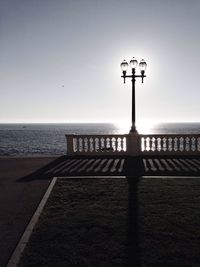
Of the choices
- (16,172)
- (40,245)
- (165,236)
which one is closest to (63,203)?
(40,245)

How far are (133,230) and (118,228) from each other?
0.31 m

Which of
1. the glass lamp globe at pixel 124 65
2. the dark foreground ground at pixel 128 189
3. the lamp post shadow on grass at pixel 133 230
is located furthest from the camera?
the glass lamp globe at pixel 124 65

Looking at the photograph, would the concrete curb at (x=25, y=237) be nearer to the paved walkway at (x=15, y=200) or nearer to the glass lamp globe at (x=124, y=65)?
the paved walkway at (x=15, y=200)

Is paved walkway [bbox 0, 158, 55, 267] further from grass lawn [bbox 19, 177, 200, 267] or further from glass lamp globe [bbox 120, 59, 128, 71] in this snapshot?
glass lamp globe [bbox 120, 59, 128, 71]

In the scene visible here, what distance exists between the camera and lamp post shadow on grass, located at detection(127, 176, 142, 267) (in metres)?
4.90

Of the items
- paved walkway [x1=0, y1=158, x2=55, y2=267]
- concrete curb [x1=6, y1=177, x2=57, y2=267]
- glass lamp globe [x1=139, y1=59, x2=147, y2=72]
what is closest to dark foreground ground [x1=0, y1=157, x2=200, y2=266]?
paved walkway [x1=0, y1=158, x2=55, y2=267]

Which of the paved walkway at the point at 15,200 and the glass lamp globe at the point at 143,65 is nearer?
the paved walkway at the point at 15,200

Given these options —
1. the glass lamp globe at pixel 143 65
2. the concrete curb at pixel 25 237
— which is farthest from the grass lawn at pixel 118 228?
the glass lamp globe at pixel 143 65

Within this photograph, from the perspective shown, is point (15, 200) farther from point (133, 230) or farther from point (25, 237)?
point (133, 230)

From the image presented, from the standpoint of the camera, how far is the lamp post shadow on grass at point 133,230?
4902 millimetres

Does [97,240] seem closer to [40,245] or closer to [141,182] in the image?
[40,245]

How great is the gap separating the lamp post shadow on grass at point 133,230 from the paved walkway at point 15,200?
2057 mm

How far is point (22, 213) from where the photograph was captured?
7.42 meters

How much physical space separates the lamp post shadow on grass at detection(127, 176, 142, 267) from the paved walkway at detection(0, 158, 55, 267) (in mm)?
2057
